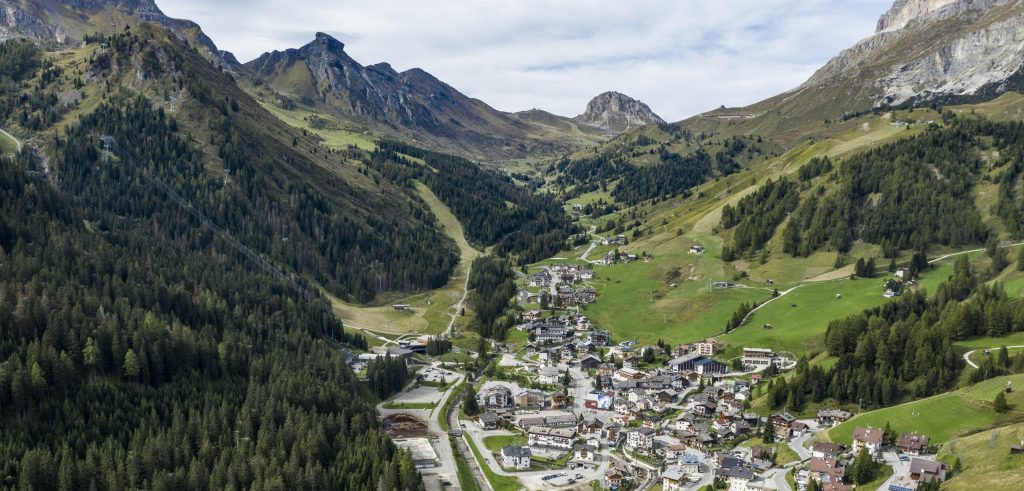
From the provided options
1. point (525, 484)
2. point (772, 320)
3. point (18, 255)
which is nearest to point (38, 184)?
point (18, 255)

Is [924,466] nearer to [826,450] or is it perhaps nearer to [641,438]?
[826,450]

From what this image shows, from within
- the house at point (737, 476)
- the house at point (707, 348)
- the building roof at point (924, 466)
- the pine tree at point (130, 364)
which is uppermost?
the pine tree at point (130, 364)

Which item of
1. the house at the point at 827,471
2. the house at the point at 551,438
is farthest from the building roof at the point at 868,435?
the house at the point at 551,438

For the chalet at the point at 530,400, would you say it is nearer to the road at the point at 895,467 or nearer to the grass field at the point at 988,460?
the road at the point at 895,467

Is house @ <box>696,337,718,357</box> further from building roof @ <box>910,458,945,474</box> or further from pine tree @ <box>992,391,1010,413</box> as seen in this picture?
building roof @ <box>910,458,945,474</box>

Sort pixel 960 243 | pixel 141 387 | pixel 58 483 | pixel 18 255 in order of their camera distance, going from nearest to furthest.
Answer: pixel 58 483, pixel 141 387, pixel 18 255, pixel 960 243

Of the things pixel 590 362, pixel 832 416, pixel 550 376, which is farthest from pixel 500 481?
pixel 590 362

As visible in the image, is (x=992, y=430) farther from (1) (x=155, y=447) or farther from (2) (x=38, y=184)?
(2) (x=38, y=184)
